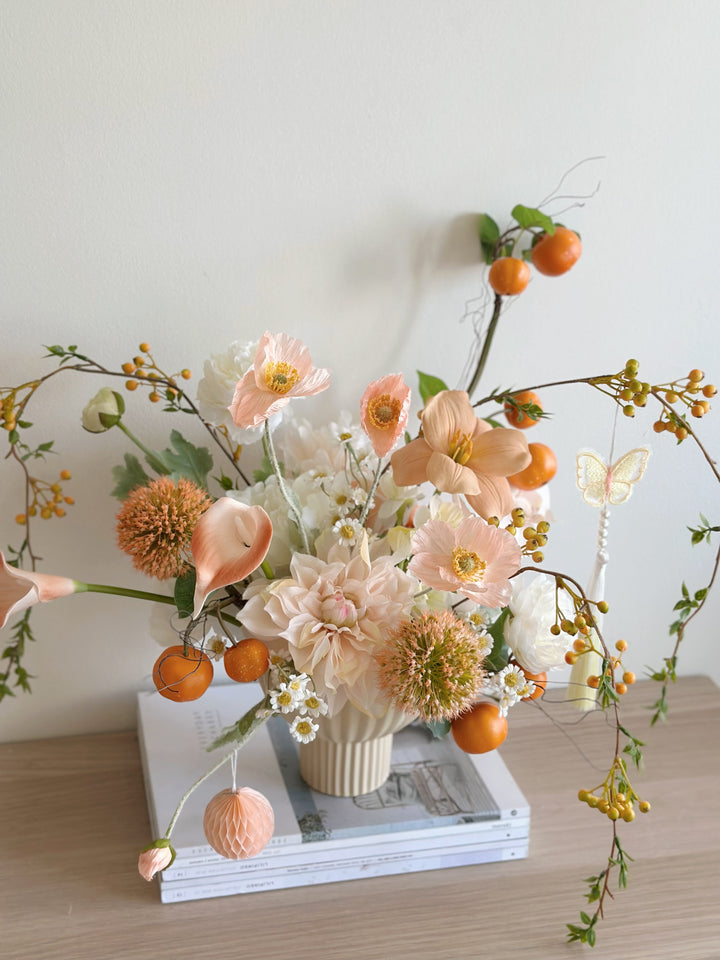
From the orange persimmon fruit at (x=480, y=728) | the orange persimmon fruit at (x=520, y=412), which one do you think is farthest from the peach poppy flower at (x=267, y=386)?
the orange persimmon fruit at (x=480, y=728)

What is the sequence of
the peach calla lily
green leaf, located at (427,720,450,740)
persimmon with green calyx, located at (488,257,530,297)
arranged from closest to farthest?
1. the peach calla lily
2. green leaf, located at (427,720,450,740)
3. persimmon with green calyx, located at (488,257,530,297)

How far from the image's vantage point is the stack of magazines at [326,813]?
888mm

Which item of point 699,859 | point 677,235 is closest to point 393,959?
point 699,859

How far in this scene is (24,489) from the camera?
98 centimetres

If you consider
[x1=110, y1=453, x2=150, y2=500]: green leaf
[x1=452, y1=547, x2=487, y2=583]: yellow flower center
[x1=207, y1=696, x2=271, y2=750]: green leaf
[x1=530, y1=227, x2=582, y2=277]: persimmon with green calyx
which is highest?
[x1=530, y1=227, x2=582, y2=277]: persimmon with green calyx

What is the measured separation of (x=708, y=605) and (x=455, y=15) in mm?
747

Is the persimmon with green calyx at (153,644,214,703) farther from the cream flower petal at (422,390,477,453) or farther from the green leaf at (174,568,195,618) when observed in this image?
the cream flower petal at (422,390,477,453)

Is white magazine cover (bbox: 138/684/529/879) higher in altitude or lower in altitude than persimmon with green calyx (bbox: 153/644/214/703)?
lower

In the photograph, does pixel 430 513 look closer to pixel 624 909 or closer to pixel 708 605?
pixel 624 909

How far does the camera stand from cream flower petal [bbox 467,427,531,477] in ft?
2.58

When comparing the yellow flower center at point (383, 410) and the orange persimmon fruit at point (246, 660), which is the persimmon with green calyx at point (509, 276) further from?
the orange persimmon fruit at point (246, 660)

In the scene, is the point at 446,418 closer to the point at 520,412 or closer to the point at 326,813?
the point at 520,412

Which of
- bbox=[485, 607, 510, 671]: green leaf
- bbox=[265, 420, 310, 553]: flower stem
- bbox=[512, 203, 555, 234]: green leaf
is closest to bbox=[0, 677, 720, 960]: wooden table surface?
bbox=[485, 607, 510, 671]: green leaf

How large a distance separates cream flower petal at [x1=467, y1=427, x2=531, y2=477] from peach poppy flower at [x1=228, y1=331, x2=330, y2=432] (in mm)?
137
